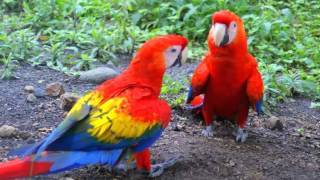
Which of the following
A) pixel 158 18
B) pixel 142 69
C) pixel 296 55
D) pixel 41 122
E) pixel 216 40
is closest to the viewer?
pixel 142 69

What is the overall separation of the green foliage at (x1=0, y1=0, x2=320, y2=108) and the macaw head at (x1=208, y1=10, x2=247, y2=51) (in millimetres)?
965

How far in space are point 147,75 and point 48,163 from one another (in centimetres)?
66

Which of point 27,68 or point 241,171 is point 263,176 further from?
point 27,68

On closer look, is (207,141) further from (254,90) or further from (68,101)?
(68,101)

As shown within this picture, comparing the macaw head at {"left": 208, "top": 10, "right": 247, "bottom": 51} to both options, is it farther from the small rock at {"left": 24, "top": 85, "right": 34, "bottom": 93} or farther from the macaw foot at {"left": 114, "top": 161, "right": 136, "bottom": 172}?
the small rock at {"left": 24, "top": 85, "right": 34, "bottom": 93}

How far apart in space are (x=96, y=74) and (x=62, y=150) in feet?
5.87

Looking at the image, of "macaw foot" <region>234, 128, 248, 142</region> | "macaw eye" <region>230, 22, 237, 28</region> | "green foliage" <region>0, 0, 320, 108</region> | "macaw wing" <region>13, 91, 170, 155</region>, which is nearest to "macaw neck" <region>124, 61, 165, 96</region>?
"macaw wing" <region>13, 91, 170, 155</region>

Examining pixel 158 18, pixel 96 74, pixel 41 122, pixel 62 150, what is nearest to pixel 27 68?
pixel 96 74

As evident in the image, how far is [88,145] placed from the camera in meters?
2.81

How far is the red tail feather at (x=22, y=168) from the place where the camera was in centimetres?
267

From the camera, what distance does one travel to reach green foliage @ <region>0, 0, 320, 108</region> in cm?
486

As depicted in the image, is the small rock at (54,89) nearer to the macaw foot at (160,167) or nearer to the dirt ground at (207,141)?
the dirt ground at (207,141)

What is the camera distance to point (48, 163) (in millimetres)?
2746

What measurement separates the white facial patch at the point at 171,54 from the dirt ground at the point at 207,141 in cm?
57
